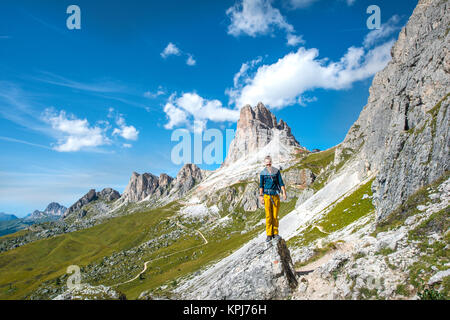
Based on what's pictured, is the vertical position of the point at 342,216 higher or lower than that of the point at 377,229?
lower

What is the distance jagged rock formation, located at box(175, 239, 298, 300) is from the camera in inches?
587

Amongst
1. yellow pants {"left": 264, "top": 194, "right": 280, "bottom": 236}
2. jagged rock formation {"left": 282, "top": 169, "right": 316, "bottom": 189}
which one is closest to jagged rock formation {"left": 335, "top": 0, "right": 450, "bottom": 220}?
yellow pants {"left": 264, "top": 194, "right": 280, "bottom": 236}

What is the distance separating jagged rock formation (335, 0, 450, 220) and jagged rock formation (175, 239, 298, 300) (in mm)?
23734

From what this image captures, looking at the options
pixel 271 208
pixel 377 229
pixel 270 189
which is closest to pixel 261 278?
pixel 271 208

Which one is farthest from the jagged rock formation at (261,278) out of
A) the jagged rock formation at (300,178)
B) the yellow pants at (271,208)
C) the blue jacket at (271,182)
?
the jagged rock formation at (300,178)

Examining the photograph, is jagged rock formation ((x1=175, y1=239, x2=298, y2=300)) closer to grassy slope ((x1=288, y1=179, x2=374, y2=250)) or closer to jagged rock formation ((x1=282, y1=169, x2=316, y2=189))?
grassy slope ((x1=288, y1=179, x2=374, y2=250))

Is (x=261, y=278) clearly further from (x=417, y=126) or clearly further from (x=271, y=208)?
(x=417, y=126)

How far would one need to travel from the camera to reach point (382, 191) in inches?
1533

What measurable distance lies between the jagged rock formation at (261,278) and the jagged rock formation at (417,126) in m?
23.7

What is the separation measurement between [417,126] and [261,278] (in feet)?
125

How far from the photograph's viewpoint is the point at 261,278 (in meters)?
15.3

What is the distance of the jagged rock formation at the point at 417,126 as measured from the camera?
30.2 m
